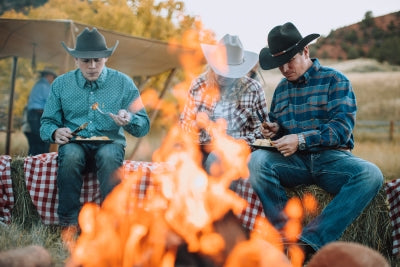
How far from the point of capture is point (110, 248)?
2.67 m

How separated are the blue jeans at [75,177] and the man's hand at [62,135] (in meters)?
0.07

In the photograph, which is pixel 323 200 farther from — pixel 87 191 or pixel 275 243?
pixel 87 191

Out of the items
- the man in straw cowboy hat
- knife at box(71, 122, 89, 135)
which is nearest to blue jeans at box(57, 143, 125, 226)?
the man in straw cowboy hat

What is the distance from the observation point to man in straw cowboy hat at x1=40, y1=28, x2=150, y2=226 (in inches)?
130

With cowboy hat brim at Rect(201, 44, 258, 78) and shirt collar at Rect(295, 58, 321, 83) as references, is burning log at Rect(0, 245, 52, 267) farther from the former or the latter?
shirt collar at Rect(295, 58, 321, 83)

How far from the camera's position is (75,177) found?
321 centimetres

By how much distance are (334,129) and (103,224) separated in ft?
5.84

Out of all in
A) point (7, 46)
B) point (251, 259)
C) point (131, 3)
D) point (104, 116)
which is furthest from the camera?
point (131, 3)

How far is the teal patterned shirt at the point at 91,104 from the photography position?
3.56 m

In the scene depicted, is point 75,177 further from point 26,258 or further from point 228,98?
point 228,98

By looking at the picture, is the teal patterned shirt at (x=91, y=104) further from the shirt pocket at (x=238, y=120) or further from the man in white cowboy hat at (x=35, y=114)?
the man in white cowboy hat at (x=35, y=114)

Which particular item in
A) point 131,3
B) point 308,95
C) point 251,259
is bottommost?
point 251,259

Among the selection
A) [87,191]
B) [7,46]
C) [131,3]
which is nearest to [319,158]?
[87,191]

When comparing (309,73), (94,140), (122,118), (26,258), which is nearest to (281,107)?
(309,73)
